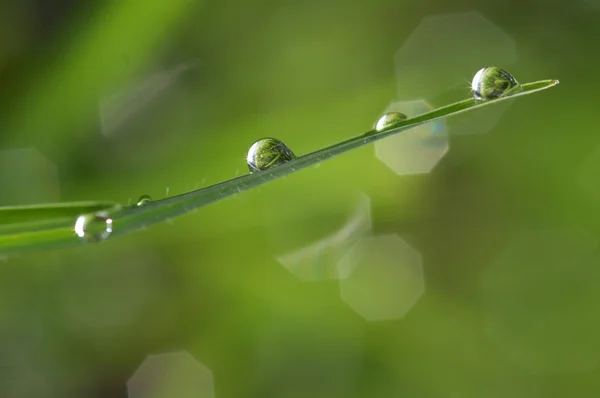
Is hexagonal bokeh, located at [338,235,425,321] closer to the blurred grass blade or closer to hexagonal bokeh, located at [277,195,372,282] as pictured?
hexagonal bokeh, located at [277,195,372,282]

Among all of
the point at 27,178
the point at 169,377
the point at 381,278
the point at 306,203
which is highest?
the point at 27,178

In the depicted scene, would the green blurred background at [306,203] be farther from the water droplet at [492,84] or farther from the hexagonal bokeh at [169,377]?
the water droplet at [492,84]

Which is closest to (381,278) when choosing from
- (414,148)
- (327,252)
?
(327,252)

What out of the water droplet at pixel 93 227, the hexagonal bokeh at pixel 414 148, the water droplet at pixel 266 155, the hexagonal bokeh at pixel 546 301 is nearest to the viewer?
the water droplet at pixel 93 227

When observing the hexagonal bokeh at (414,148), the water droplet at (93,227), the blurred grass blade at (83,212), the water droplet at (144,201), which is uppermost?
the hexagonal bokeh at (414,148)

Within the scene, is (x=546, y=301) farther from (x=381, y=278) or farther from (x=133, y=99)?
(x=133, y=99)

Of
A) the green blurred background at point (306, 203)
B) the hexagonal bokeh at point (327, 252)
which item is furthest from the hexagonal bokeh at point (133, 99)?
the hexagonal bokeh at point (327, 252)

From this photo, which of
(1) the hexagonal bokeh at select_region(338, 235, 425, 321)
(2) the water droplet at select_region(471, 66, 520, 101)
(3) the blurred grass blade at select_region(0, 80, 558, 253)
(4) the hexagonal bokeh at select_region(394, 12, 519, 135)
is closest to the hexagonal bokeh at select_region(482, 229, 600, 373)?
(1) the hexagonal bokeh at select_region(338, 235, 425, 321)

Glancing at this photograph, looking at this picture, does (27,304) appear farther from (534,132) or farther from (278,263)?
(534,132)
